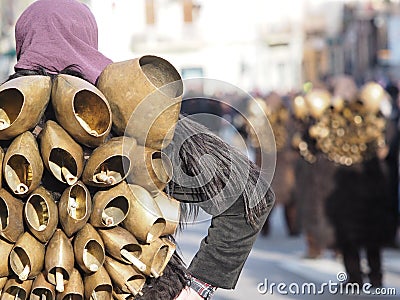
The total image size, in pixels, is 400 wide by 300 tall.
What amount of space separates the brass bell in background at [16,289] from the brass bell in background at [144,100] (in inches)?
14.6

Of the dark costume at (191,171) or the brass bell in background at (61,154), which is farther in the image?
the dark costume at (191,171)

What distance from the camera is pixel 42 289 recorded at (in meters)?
1.99

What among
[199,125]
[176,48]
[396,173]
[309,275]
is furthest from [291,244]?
[176,48]

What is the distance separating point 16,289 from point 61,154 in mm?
300

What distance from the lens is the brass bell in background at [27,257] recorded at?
6.45ft

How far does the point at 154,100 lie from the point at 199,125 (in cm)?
22

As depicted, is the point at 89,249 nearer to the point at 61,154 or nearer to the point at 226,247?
the point at 61,154

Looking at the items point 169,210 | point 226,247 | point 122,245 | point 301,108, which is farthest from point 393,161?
point 122,245

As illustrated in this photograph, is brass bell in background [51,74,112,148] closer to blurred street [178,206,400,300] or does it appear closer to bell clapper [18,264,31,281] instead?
bell clapper [18,264,31,281]

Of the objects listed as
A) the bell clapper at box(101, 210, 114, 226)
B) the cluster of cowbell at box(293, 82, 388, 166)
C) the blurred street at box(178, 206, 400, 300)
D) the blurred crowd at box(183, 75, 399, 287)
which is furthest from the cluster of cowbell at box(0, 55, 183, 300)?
the cluster of cowbell at box(293, 82, 388, 166)

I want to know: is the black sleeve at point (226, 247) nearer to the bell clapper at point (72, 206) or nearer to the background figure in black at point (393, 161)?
the bell clapper at point (72, 206)

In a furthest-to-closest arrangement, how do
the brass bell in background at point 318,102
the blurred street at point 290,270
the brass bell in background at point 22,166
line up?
1. the brass bell in background at point 318,102
2. the blurred street at point 290,270
3. the brass bell in background at point 22,166

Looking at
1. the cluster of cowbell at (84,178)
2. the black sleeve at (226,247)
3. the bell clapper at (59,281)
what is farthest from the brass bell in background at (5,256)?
the black sleeve at (226,247)

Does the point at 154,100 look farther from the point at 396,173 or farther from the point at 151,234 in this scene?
the point at 396,173
